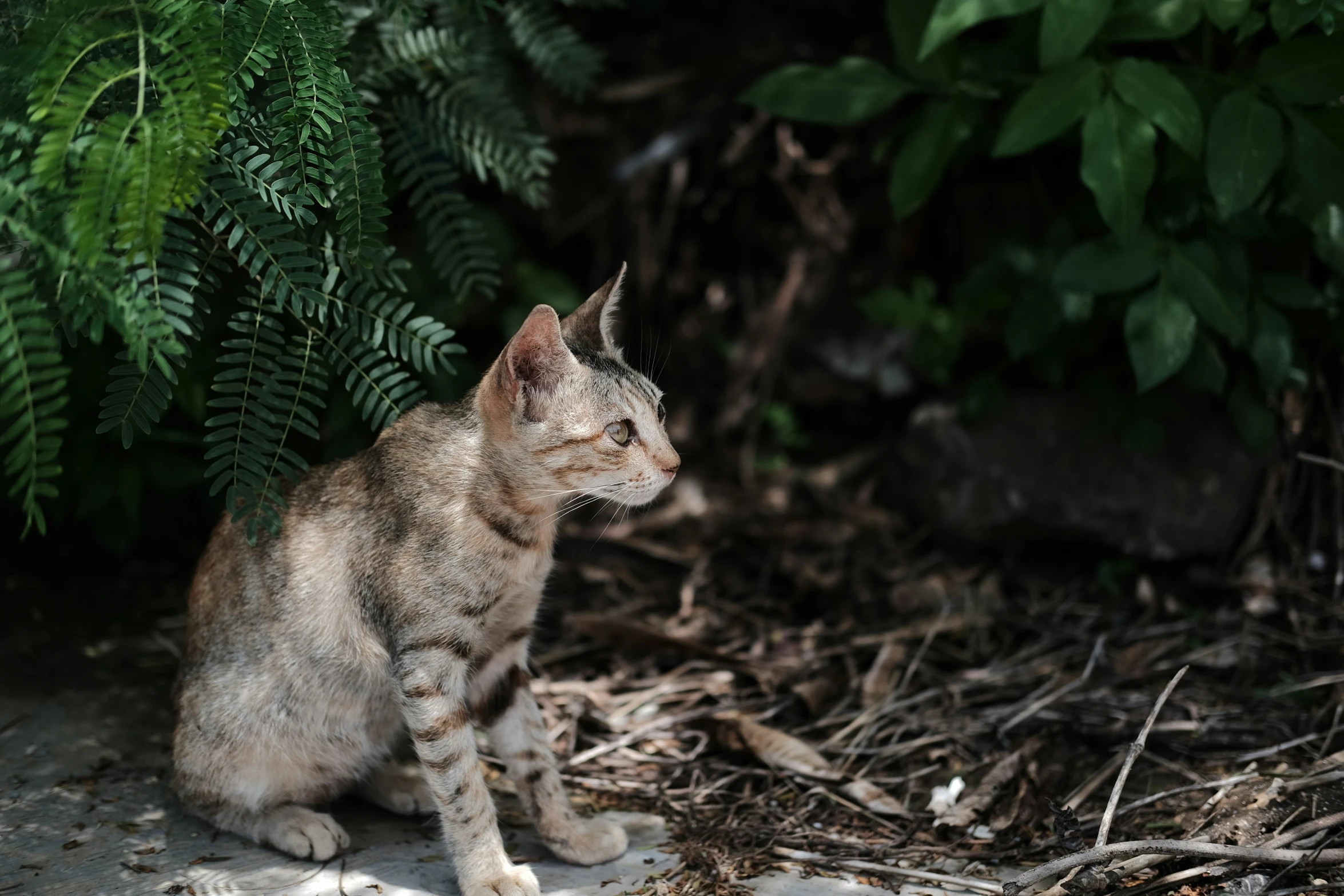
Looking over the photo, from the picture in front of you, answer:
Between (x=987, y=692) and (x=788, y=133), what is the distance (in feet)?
9.40

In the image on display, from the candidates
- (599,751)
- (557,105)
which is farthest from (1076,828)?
(557,105)

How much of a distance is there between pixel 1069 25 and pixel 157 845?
10.8 ft

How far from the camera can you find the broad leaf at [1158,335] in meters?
3.46

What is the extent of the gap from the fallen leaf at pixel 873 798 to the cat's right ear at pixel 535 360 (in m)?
1.44

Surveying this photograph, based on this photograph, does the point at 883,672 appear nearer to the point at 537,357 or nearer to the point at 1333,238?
the point at 537,357

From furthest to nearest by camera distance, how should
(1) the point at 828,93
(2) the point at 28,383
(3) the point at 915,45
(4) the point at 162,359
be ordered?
(1) the point at 828,93, (3) the point at 915,45, (4) the point at 162,359, (2) the point at 28,383

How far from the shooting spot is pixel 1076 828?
2.80 meters

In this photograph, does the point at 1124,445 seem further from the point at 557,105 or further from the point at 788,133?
the point at 557,105

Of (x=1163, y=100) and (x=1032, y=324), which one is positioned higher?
(x=1163, y=100)

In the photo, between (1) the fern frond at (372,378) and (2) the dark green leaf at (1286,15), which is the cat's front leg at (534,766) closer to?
(1) the fern frond at (372,378)

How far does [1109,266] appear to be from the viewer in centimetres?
359

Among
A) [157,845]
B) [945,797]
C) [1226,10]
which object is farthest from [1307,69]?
[157,845]

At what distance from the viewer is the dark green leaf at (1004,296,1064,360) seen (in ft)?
13.1

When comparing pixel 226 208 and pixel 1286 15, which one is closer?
pixel 226 208
